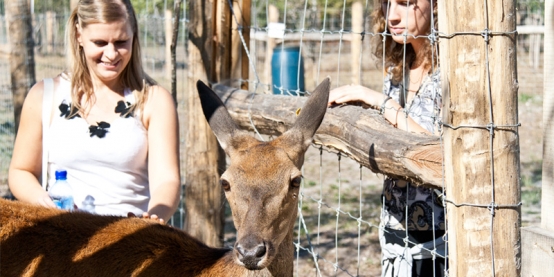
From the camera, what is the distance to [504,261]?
254 cm

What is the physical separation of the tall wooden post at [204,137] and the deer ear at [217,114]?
1.43m

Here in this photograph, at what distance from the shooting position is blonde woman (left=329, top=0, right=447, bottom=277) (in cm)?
341

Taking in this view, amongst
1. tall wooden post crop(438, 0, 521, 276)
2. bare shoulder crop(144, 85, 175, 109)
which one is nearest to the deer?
bare shoulder crop(144, 85, 175, 109)

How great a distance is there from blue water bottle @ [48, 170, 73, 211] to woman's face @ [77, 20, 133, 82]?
58 centimetres

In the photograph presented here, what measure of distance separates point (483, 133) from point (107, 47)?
209 centimetres

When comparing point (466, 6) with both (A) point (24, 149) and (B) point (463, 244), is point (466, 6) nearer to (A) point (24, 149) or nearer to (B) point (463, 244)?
(B) point (463, 244)

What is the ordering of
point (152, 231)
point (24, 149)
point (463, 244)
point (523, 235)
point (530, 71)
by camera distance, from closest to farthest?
point (523, 235) → point (463, 244) → point (152, 231) → point (24, 149) → point (530, 71)

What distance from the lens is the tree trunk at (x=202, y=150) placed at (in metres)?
5.05

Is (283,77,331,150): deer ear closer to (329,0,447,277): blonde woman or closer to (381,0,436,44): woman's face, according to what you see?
(329,0,447,277): blonde woman

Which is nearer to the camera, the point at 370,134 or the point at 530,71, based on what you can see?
the point at 370,134

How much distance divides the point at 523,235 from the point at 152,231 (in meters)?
1.84

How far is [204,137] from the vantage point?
16.9 feet

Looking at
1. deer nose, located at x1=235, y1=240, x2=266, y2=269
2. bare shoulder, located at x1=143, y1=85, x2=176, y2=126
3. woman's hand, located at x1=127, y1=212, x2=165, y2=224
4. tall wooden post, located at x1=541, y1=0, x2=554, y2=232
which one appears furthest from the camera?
bare shoulder, located at x1=143, y1=85, x2=176, y2=126

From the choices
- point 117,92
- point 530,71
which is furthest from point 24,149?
point 530,71
